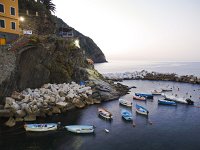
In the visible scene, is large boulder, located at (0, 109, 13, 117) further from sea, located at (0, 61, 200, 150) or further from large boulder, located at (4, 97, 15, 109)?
sea, located at (0, 61, 200, 150)

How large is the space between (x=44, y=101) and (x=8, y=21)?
22804 mm

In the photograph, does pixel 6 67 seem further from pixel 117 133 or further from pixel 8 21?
pixel 117 133

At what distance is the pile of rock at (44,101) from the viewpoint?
41.9 m

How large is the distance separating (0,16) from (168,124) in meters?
45.9

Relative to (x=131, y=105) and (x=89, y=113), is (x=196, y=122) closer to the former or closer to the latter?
(x=131, y=105)

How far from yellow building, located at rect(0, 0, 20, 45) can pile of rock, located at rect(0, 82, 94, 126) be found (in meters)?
14.2

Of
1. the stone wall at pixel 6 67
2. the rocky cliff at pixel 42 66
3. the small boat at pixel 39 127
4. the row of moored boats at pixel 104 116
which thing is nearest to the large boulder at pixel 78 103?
the row of moored boats at pixel 104 116

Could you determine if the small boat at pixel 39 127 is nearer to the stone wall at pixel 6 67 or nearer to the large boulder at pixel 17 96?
the large boulder at pixel 17 96

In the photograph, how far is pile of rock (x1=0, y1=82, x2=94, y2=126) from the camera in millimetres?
41875

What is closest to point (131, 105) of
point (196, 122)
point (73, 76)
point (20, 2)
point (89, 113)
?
point (89, 113)

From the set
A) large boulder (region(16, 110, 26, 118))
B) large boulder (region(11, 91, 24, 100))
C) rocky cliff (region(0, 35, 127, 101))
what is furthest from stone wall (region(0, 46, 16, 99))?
large boulder (region(16, 110, 26, 118))

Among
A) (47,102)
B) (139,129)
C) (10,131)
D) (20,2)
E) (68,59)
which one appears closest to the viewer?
(10,131)

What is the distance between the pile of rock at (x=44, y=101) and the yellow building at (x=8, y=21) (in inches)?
559

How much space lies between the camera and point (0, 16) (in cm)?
4828
